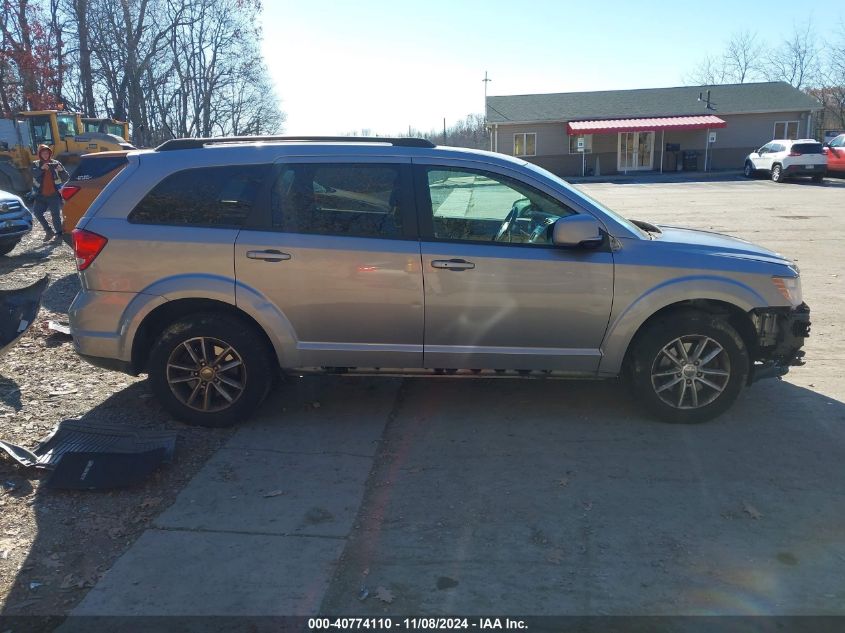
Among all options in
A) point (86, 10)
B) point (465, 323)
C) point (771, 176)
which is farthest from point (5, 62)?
point (465, 323)

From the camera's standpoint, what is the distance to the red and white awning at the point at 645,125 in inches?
1563

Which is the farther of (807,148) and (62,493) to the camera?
(807,148)

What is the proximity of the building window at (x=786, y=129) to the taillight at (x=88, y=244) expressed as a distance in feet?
148

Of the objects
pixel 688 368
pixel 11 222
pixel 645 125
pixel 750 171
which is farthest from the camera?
pixel 645 125

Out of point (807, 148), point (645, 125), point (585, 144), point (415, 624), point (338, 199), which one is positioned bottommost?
point (415, 624)

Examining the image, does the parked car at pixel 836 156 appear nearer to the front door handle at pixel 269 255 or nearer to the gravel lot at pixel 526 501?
the gravel lot at pixel 526 501

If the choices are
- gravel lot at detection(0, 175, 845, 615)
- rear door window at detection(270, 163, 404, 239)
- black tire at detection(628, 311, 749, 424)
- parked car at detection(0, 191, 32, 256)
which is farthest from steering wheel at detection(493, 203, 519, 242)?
parked car at detection(0, 191, 32, 256)

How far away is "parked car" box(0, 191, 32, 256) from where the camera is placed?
11.6 meters

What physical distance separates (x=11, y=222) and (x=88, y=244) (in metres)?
8.60

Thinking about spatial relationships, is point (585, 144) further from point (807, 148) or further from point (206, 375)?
point (206, 375)

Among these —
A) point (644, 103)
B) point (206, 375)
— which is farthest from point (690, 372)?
point (644, 103)

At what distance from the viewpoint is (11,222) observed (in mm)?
11711

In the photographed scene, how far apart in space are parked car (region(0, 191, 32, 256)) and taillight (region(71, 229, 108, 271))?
8.47 meters

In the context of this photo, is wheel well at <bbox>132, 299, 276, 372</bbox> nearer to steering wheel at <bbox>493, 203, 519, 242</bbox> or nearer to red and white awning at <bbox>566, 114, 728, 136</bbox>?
steering wheel at <bbox>493, 203, 519, 242</bbox>
